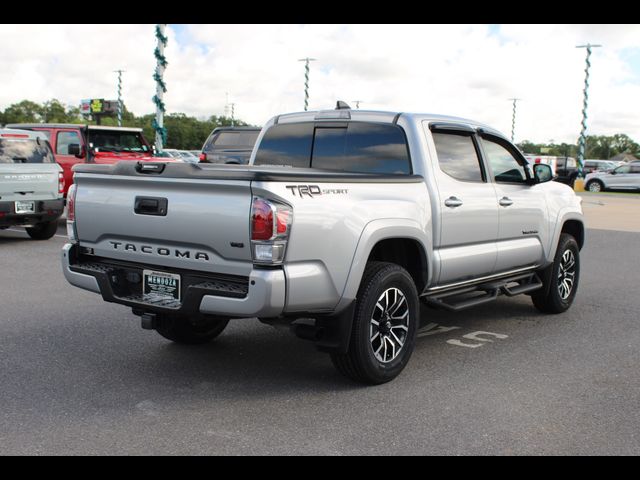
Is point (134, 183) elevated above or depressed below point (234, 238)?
above

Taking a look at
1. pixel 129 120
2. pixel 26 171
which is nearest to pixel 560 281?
pixel 26 171

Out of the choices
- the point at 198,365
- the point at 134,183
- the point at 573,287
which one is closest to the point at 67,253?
the point at 134,183

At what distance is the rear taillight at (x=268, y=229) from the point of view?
4.24m

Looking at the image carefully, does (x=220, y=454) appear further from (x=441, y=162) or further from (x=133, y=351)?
(x=441, y=162)

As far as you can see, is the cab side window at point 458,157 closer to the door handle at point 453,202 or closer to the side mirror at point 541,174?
the door handle at point 453,202

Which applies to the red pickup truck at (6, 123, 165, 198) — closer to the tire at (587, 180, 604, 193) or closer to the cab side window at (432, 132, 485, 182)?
the cab side window at (432, 132, 485, 182)

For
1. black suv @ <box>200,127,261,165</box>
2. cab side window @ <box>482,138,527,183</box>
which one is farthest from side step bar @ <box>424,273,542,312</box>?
black suv @ <box>200,127,261,165</box>

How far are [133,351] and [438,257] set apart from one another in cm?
251

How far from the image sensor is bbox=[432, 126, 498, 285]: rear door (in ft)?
18.6

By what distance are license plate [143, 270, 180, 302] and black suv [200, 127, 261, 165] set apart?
12.8 metres

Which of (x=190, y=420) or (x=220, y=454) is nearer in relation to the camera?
(x=220, y=454)

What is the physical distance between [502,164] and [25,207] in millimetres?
8189
